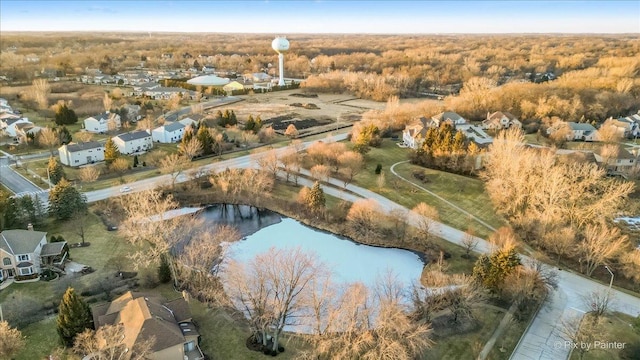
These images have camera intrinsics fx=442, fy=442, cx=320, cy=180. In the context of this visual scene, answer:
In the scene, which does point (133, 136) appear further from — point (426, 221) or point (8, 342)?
point (426, 221)

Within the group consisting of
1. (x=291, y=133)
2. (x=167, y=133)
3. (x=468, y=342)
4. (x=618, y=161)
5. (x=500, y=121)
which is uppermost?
(x=500, y=121)

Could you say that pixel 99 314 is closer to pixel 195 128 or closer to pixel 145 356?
pixel 145 356

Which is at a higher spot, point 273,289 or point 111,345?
point 273,289

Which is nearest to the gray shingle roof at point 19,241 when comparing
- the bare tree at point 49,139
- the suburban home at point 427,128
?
the bare tree at point 49,139

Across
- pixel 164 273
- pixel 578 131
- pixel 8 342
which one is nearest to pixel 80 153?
pixel 164 273

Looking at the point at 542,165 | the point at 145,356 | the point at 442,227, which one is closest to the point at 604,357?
the point at 442,227

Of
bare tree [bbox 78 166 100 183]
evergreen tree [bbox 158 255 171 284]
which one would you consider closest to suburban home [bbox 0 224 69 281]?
evergreen tree [bbox 158 255 171 284]

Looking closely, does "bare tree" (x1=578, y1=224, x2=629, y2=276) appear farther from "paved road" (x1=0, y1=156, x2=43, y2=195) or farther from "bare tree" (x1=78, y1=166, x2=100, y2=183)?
"paved road" (x1=0, y1=156, x2=43, y2=195)
